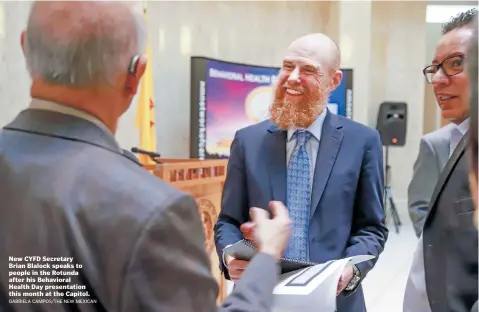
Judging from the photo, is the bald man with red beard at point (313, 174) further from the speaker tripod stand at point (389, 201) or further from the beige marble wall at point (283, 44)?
the speaker tripod stand at point (389, 201)

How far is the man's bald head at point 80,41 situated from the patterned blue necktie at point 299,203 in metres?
0.82

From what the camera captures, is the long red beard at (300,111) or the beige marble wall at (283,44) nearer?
the long red beard at (300,111)

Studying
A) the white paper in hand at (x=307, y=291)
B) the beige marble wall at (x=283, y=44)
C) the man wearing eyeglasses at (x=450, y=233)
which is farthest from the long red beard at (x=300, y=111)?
the beige marble wall at (x=283, y=44)

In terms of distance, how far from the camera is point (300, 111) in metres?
1.54

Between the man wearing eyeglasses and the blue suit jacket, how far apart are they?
26cm

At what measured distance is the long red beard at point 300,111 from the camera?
60.7 inches

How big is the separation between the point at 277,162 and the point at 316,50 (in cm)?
34

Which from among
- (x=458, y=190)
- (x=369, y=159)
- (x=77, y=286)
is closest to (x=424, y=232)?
(x=458, y=190)

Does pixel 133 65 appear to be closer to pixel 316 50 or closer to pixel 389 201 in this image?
pixel 316 50

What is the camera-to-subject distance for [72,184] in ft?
2.35

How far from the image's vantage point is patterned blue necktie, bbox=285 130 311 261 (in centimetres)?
149

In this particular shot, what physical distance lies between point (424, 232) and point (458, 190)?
13 cm

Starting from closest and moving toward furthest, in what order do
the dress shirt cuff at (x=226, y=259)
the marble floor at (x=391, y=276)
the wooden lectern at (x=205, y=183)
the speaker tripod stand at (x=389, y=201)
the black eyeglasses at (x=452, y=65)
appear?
1. the black eyeglasses at (x=452, y=65)
2. the dress shirt cuff at (x=226, y=259)
3. the wooden lectern at (x=205, y=183)
4. the marble floor at (x=391, y=276)
5. the speaker tripod stand at (x=389, y=201)

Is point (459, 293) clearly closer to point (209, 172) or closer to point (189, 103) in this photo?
point (209, 172)
